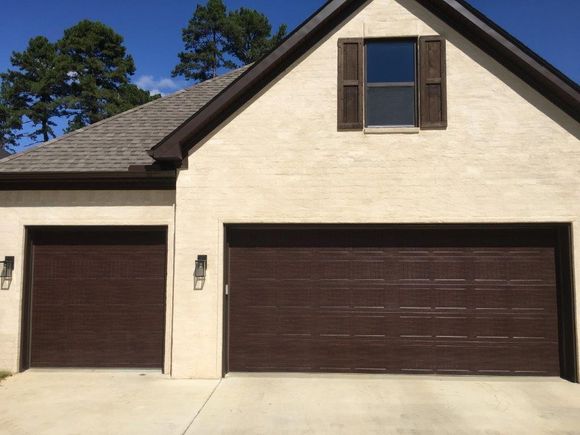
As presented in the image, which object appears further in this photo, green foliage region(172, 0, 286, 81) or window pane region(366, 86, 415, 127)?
green foliage region(172, 0, 286, 81)

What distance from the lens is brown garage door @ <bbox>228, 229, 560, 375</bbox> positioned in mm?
8656

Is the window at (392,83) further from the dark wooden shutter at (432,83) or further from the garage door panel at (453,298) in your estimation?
the garage door panel at (453,298)

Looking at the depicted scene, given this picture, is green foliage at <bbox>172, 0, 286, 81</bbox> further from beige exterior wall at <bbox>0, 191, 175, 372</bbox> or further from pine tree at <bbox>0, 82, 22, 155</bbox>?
beige exterior wall at <bbox>0, 191, 175, 372</bbox>

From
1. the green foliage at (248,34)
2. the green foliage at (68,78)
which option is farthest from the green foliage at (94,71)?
the green foliage at (248,34)

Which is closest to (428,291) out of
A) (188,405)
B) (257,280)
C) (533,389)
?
(533,389)

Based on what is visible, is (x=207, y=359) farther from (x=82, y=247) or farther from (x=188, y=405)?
(x=82, y=247)

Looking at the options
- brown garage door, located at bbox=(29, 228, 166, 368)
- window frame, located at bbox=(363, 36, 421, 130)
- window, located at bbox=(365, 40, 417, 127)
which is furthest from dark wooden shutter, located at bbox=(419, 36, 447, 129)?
brown garage door, located at bbox=(29, 228, 166, 368)

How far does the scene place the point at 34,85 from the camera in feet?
127

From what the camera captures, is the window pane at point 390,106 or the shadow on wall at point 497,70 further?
the window pane at point 390,106

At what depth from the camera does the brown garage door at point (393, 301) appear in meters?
8.66

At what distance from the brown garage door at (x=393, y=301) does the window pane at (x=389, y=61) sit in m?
2.95

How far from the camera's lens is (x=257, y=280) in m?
8.96

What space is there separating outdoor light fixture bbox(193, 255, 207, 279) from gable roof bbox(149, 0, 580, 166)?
181 cm

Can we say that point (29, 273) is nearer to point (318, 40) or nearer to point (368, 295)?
point (368, 295)
